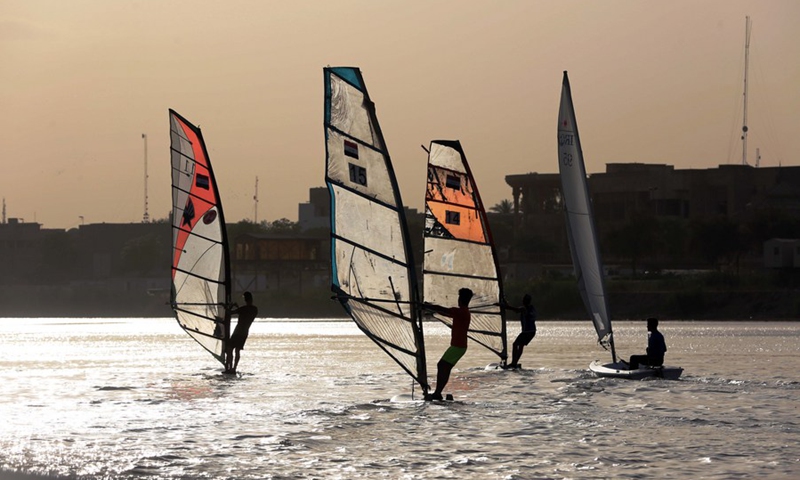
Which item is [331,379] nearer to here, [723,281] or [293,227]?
[723,281]

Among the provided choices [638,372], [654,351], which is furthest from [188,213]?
[654,351]

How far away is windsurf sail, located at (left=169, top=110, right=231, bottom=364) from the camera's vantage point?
30.9m

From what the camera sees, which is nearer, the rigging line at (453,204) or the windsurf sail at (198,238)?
the windsurf sail at (198,238)

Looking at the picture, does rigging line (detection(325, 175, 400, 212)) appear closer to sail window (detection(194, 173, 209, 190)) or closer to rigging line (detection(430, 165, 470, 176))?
sail window (detection(194, 173, 209, 190))

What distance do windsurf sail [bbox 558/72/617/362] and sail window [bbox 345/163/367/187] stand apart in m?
8.19

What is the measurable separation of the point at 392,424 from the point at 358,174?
4.16 meters

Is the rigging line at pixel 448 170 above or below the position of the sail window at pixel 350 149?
above

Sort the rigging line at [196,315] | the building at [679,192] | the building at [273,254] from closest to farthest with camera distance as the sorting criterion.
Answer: the rigging line at [196,315], the building at [273,254], the building at [679,192]

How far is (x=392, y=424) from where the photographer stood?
2058cm

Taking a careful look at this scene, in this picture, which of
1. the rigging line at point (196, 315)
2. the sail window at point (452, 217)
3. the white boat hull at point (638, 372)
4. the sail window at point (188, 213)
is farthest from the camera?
the sail window at point (452, 217)

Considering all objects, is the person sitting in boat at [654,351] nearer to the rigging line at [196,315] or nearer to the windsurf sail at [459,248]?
the windsurf sail at [459,248]

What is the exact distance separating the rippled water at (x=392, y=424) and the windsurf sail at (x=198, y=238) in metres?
1.53

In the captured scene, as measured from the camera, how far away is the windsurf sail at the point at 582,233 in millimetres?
29438

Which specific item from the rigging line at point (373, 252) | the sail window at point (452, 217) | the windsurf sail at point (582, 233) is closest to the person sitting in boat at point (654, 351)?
the windsurf sail at point (582, 233)
